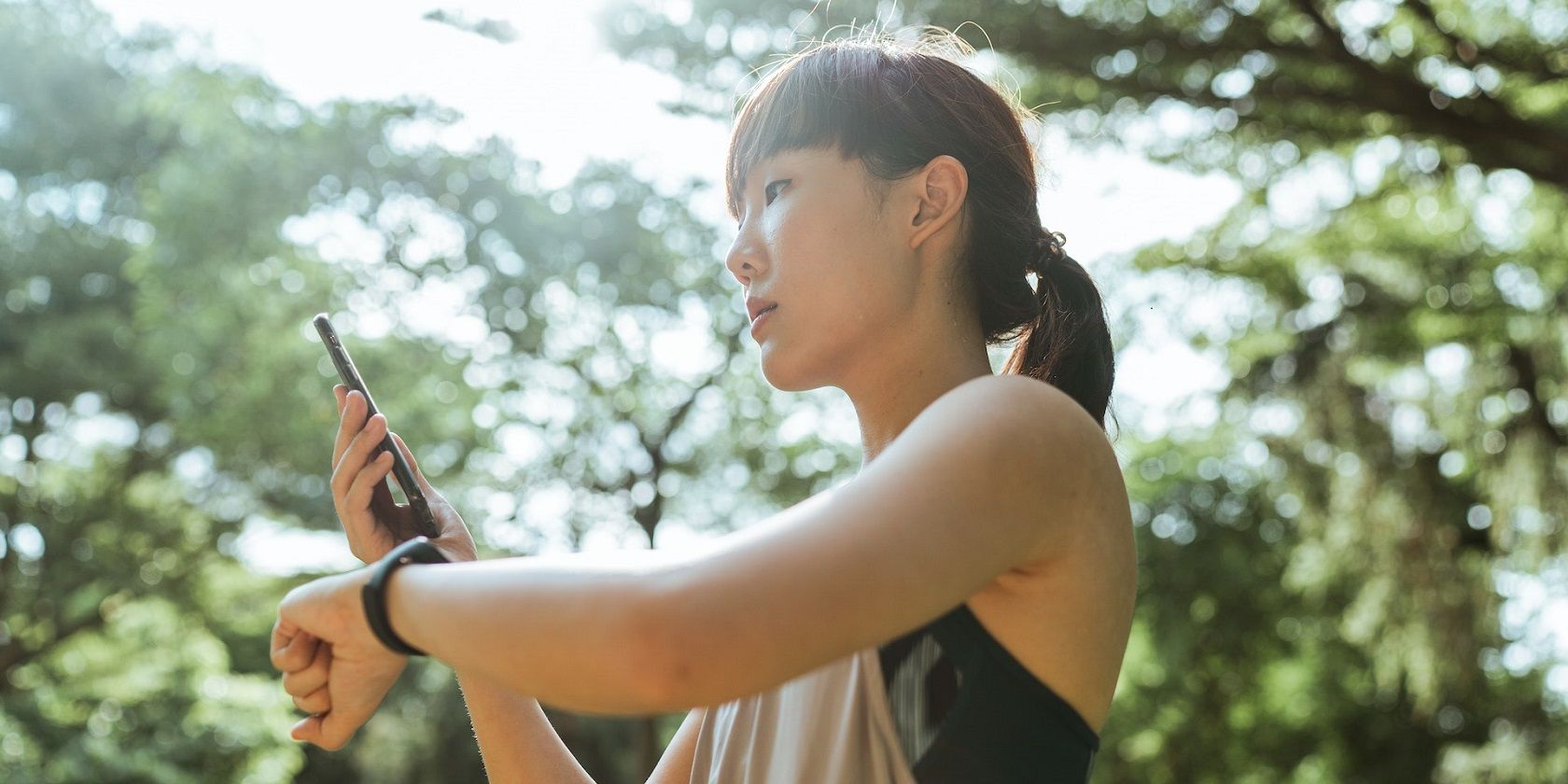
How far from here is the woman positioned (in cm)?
87

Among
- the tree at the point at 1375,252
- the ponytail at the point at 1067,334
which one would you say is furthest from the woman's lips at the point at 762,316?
the tree at the point at 1375,252

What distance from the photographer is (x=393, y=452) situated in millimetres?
→ 1355

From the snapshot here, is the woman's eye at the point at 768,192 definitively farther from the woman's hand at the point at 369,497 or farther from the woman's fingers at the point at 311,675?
the woman's fingers at the point at 311,675

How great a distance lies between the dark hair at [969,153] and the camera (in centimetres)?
136

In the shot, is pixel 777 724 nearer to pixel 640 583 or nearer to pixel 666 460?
pixel 640 583

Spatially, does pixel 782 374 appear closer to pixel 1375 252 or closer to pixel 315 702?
pixel 315 702

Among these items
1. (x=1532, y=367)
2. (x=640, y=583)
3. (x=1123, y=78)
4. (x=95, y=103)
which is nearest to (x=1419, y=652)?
(x=1532, y=367)

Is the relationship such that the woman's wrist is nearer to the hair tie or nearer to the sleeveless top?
the sleeveless top

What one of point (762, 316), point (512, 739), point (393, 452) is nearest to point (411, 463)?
point (393, 452)

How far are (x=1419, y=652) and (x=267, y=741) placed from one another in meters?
10.4

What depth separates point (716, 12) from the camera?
24.2 ft

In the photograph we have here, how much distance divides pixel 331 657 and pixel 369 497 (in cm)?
26

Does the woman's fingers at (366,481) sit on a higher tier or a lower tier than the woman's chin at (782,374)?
lower

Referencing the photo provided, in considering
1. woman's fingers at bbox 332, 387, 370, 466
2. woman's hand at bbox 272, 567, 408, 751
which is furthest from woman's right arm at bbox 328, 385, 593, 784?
woman's hand at bbox 272, 567, 408, 751
